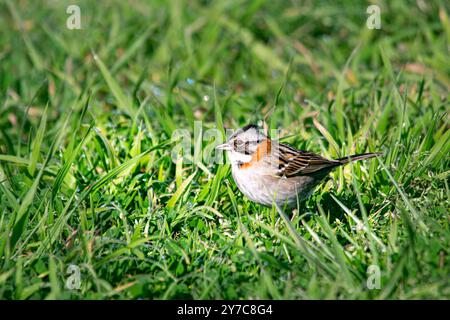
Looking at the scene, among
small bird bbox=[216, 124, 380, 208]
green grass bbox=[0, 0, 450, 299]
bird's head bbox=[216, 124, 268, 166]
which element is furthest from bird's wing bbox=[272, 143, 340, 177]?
green grass bbox=[0, 0, 450, 299]

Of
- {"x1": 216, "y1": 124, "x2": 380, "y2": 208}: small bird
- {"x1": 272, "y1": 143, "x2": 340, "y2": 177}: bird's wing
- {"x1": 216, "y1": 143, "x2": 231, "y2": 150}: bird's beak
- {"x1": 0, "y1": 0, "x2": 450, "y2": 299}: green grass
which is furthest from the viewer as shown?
{"x1": 216, "y1": 143, "x2": 231, "y2": 150}: bird's beak

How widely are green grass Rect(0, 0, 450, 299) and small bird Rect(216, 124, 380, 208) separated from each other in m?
0.14

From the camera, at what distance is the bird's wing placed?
4684mm

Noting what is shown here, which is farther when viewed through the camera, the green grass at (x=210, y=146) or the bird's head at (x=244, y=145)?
the bird's head at (x=244, y=145)

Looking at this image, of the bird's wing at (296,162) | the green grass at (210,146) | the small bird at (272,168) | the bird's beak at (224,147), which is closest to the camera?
the green grass at (210,146)

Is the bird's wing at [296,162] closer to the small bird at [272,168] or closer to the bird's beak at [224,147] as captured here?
the small bird at [272,168]

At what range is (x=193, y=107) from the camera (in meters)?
6.38

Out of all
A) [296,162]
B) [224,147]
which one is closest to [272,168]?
[296,162]

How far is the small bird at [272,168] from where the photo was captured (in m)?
4.56

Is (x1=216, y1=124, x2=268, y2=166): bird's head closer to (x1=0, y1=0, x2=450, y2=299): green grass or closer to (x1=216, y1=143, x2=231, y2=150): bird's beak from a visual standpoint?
(x1=216, y1=143, x2=231, y2=150): bird's beak

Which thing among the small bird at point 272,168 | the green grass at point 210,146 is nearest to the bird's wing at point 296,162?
the small bird at point 272,168

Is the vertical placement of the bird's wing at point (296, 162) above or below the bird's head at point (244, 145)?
below

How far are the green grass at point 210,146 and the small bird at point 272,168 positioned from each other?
0.46ft
